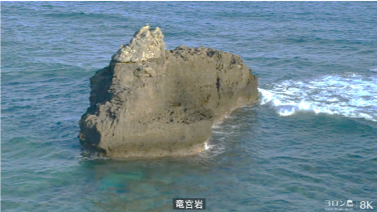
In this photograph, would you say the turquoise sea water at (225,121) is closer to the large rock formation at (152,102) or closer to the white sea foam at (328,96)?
the white sea foam at (328,96)

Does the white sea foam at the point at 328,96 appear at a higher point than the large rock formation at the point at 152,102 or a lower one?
lower

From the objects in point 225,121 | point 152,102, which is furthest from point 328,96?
point 152,102

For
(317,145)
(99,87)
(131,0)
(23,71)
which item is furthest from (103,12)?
(317,145)

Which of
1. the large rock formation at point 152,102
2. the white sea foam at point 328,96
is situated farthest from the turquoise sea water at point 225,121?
the large rock formation at point 152,102

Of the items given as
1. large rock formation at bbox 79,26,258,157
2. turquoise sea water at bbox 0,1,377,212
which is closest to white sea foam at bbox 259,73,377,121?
turquoise sea water at bbox 0,1,377,212

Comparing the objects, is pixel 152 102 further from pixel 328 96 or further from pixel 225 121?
pixel 328 96

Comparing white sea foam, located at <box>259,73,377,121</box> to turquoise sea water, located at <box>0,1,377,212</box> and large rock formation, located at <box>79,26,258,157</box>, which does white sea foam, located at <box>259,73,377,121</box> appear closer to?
turquoise sea water, located at <box>0,1,377,212</box>
